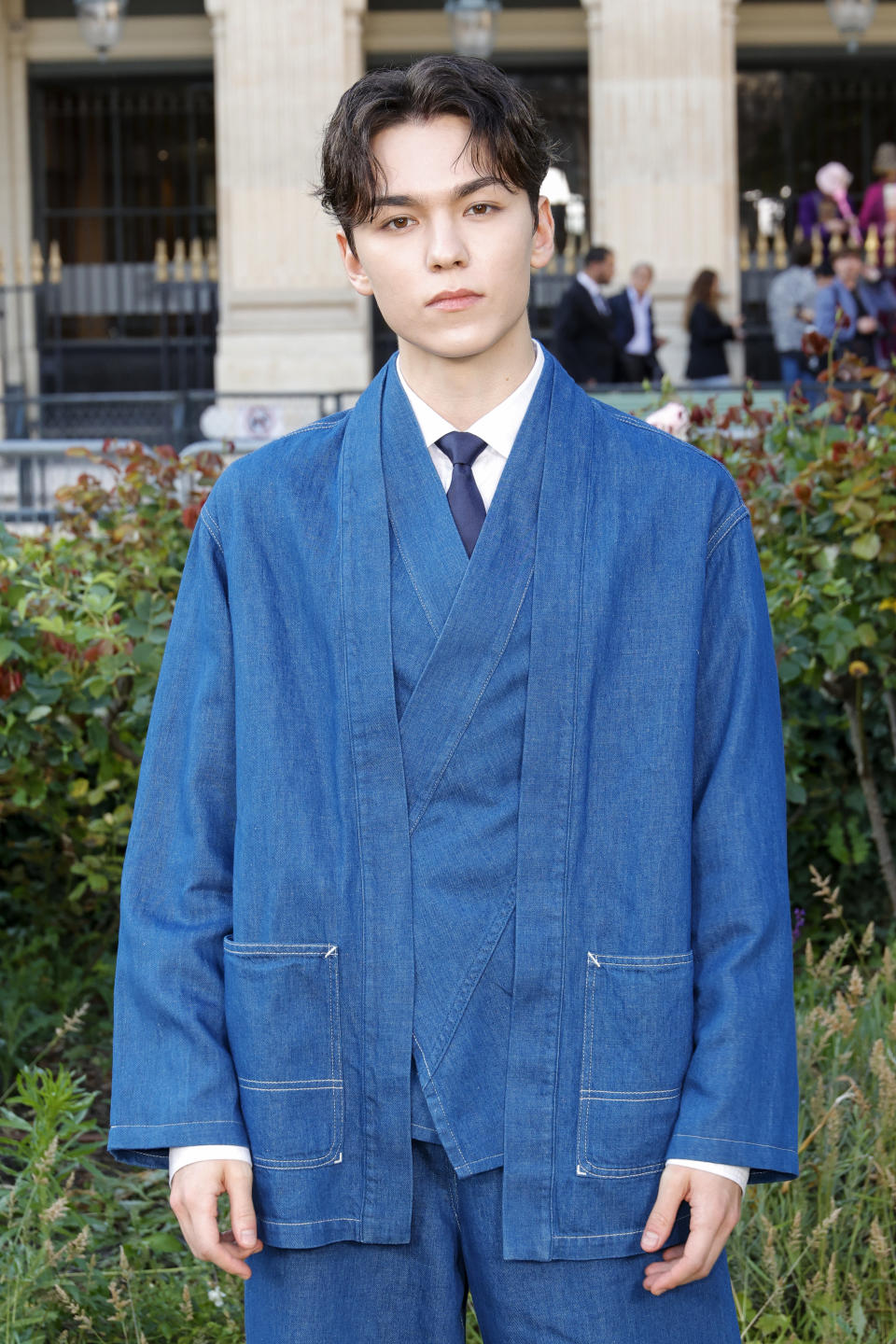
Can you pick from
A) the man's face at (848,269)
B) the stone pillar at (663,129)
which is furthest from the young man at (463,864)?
the stone pillar at (663,129)

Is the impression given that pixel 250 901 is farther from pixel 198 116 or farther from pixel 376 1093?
pixel 198 116

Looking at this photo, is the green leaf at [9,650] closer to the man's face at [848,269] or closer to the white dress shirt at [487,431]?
the white dress shirt at [487,431]

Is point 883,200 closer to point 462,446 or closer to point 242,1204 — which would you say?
point 462,446

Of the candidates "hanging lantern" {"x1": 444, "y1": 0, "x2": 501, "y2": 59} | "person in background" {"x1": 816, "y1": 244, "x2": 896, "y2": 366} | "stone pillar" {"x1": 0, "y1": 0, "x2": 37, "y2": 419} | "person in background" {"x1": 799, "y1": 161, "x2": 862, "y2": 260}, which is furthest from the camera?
"stone pillar" {"x1": 0, "y1": 0, "x2": 37, "y2": 419}

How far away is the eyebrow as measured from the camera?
178 centimetres

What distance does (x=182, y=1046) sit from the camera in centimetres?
171

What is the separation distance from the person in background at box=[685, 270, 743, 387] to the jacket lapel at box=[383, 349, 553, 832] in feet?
36.0

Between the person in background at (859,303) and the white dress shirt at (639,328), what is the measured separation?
1.49m

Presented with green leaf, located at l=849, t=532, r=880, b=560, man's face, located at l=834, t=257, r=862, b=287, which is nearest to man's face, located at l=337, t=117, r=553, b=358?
green leaf, located at l=849, t=532, r=880, b=560

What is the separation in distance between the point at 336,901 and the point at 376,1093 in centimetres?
21

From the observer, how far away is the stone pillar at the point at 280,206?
1470 cm

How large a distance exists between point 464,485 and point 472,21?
13.5 m

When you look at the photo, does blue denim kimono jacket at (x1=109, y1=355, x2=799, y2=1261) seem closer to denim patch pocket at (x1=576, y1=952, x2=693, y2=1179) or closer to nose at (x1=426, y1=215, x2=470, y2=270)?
denim patch pocket at (x1=576, y1=952, x2=693, y2=1179)

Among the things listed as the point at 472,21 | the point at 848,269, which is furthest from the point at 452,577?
the point at 472,21
